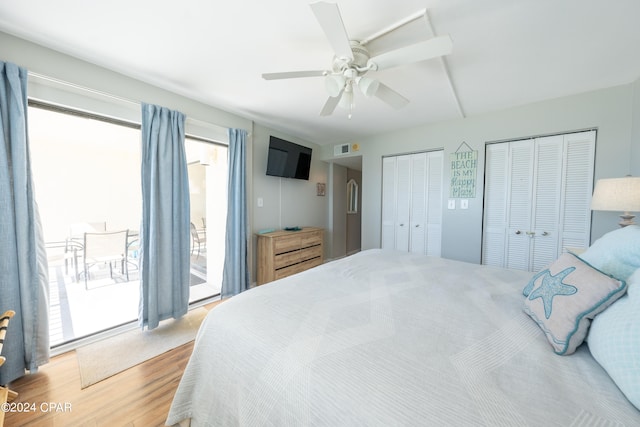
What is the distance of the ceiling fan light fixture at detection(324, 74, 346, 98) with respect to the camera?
5.07 feet

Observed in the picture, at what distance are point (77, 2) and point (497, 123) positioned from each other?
3.85 metres

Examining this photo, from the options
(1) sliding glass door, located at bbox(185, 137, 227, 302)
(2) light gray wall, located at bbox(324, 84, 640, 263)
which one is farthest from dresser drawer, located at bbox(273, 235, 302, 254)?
(2) light gray wall, located at bbox(324, 84, 640, 263)

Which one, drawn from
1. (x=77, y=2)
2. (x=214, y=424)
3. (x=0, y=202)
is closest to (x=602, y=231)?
(x=214, y=424)

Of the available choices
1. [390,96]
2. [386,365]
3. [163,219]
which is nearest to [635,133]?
[390,96]

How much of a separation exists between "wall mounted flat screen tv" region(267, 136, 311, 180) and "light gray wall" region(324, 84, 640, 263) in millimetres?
1045

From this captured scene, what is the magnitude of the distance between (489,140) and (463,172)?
0.46 m

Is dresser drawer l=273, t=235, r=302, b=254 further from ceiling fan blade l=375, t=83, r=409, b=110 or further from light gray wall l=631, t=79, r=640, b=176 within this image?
light gray wall l=631, t=79, r=640, b=176

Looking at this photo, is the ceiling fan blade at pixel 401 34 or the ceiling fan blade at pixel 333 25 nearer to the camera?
the ceiling fan blade at pixel 333 25

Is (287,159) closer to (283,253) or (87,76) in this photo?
(283,253)

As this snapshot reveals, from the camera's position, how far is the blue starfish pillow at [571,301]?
2.60 ft

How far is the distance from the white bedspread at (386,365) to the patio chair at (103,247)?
2638 mm

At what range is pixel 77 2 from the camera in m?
1.29

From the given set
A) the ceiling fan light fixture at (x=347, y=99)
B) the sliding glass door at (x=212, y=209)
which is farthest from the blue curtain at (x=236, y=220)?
the ceiling fan light fixture at (x=347, y=99)

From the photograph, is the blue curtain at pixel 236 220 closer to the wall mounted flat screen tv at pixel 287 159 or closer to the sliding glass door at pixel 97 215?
the sliding glass door at pixel 97 215
